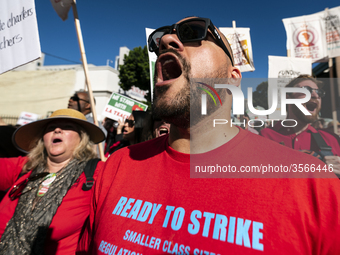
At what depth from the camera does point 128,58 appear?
68.4 ft

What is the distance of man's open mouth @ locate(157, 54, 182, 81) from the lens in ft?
4.28

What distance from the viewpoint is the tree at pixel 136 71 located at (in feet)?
66.7

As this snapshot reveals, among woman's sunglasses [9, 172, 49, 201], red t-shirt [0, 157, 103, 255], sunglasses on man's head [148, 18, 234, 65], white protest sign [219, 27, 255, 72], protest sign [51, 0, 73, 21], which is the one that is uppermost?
protest sign [51, 0, 73, 21]

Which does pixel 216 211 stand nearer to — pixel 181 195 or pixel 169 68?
pixel 181 195

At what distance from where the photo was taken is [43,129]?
99.8 inches

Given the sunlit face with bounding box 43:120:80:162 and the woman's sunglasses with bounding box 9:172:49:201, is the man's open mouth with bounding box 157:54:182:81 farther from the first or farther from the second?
the woman's sunglasses with bounding box 9:172:49:201

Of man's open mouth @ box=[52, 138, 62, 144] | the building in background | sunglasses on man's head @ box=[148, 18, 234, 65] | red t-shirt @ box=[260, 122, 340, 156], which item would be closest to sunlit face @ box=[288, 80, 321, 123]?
red t-shirt @ box=[260, 122, 340, 156]

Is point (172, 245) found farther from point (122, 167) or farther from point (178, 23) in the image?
point (178, 23)

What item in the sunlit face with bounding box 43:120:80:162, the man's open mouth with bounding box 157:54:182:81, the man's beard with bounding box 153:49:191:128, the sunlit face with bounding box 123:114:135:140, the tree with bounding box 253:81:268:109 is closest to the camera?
the man's beard with bounding box 153:49:191:128

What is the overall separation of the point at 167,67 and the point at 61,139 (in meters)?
1.57

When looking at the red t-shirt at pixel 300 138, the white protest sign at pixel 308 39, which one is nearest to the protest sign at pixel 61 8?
the red t-shirt at pixel 300 138

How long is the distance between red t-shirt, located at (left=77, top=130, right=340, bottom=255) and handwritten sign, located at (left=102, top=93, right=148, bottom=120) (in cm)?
420

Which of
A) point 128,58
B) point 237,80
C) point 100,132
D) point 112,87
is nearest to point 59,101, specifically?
point 112,87

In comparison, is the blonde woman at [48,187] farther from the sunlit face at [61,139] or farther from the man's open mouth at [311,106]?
the man's open mouth at [311,106]
